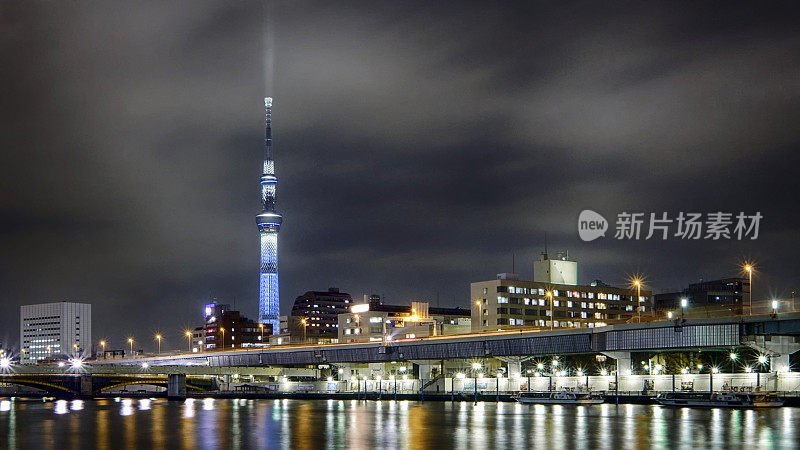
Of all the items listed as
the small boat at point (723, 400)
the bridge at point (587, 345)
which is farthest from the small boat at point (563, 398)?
the small boat at point (723, 400)

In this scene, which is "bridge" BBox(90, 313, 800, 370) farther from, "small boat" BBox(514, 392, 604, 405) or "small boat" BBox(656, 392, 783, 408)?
"small boat" BBox(514, 392, 604, 405)

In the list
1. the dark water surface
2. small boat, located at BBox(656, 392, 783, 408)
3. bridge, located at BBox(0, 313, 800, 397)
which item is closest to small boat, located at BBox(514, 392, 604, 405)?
bridge, located at BBox(0, 313, 800, 397)

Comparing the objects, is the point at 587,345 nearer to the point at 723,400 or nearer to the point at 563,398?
the point at 563,398

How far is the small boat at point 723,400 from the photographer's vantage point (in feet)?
378

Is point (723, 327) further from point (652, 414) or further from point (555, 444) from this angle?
point (555, 444)

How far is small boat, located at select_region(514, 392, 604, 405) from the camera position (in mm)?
136125

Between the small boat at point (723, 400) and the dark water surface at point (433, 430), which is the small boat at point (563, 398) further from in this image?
→ the dark water surface at point (433, 430)

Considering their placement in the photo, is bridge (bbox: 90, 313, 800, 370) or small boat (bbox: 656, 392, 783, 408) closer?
small boat (bbox: 656, 392, 783, 408)

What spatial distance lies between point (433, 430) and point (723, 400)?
4913 cm

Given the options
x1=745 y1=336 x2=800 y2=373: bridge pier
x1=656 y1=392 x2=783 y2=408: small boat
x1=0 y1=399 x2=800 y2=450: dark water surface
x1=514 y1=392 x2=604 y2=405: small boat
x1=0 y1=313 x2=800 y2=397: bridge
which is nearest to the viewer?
x1=0 y1=399 x2=800 y2=450: dark water surface

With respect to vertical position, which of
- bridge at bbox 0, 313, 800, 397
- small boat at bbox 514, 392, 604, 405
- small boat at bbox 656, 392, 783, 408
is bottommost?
small boat at bbox 514, 392, 604, 405

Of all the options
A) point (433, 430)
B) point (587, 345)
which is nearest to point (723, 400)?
point (587, 345)

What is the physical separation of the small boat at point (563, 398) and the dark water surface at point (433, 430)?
53.9ft

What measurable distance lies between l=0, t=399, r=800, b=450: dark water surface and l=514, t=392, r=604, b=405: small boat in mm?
16421
